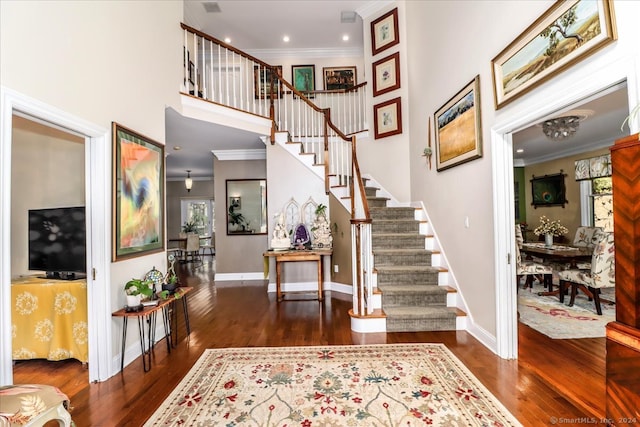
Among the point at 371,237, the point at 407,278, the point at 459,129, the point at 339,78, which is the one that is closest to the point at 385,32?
the point at 339,78

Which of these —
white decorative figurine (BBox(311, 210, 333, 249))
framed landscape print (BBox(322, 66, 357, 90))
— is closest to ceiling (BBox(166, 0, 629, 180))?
framed landscape print (BBox(322, 66, 357, 90))

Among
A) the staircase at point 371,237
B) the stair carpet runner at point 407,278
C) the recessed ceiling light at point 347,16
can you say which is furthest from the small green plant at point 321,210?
the recessed ceiling light at point 347,16

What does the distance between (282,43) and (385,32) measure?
253 centimetres

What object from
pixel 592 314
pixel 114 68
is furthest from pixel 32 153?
pixel 592 314

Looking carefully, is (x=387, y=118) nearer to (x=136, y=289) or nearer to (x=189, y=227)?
(x=136, y=289)

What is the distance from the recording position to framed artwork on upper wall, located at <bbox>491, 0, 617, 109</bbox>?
1717 mm

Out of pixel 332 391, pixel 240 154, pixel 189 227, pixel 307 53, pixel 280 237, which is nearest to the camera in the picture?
pixel 332 391

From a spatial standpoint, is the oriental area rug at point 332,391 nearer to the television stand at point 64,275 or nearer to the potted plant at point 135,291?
the potted plant at point 135,291

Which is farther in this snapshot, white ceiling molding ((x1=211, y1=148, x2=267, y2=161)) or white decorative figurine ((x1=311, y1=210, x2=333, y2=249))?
white ceiling molding ((x1=211, y1=148, x2=267, y2=161))

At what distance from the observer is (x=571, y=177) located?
7.18 meters

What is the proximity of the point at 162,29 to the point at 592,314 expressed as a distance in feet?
20.5

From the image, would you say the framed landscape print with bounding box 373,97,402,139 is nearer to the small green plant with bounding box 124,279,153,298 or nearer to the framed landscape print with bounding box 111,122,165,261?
the framed landscape print with bounding box 111,122,165,261

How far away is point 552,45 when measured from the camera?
6.75ft

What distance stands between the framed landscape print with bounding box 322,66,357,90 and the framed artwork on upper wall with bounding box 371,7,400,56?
4.74 feet
